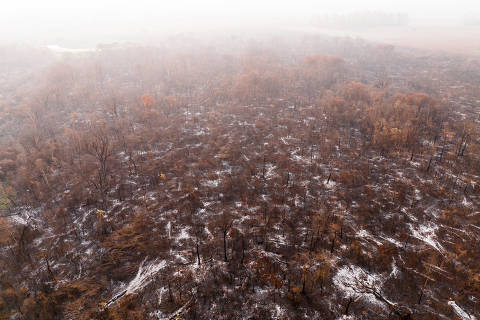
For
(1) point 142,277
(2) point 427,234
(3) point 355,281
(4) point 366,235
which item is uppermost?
(2) point 427,234

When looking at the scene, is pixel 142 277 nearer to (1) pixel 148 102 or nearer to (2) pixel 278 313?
(2) pixel 278 313

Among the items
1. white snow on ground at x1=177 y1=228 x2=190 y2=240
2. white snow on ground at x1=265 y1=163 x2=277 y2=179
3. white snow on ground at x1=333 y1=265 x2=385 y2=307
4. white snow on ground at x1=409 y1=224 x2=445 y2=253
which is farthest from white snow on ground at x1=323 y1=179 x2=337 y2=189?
white snow on ground at x1=177 y1=228 x2=190 y2=240

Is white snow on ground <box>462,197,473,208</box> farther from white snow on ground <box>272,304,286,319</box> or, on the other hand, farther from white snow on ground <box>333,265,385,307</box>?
white snow on ground <box>272,304,286,319</box>

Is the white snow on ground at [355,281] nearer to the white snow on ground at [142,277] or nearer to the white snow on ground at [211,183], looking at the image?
the white snow on ground at [142,277]

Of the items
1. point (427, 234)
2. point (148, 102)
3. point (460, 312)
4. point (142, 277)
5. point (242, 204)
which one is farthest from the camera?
point (148, 102)

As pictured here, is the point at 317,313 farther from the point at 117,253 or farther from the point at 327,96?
the point at 327,96

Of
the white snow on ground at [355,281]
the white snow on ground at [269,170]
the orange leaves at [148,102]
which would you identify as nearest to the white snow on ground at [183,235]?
the white snow on ground at [269,170]

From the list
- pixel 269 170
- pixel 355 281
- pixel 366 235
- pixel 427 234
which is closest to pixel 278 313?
pixel 355 281
